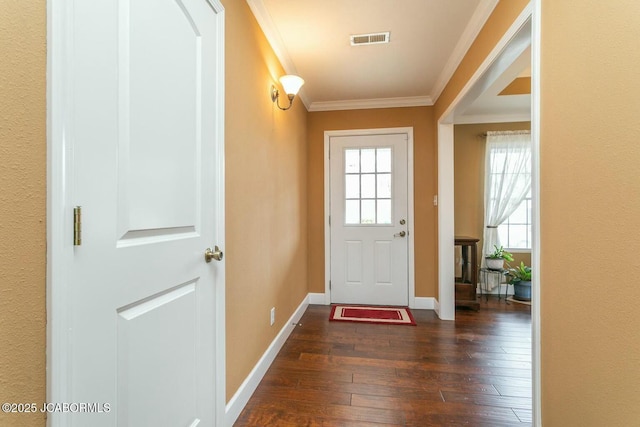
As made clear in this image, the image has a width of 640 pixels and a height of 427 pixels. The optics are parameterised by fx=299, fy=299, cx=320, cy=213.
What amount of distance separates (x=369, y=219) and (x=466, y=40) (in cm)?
206

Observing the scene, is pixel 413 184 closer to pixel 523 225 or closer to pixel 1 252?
pixel 523 225

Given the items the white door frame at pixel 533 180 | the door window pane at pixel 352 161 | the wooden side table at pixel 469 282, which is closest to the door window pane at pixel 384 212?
the door window pane at pixel 352 161

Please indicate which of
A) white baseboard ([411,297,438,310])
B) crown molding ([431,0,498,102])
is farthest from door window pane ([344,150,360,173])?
white baseboard ([411,297,438,310])

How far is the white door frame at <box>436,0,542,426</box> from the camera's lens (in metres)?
1.37

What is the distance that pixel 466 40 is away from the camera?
2264mm

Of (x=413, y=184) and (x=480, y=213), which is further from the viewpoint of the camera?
(x=480, y=213)

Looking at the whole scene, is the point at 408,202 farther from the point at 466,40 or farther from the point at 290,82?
the point at 290,82

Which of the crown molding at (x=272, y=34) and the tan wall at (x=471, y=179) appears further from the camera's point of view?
the tan wall at (x=471, y=179)

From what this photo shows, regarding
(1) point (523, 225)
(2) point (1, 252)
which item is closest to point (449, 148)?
(1) point (523, 225)

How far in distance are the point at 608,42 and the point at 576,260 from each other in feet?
2.45

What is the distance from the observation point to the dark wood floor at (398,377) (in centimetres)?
167

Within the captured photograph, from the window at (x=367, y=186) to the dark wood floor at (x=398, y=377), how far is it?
1.30 meters

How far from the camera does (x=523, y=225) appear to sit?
4.16 meters

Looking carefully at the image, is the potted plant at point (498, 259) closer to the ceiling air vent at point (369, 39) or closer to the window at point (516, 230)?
the window at point (516, 230)
